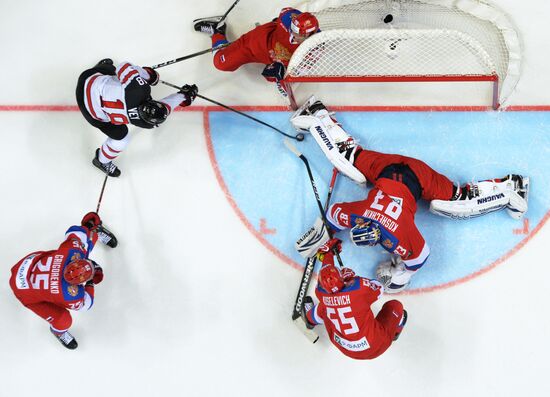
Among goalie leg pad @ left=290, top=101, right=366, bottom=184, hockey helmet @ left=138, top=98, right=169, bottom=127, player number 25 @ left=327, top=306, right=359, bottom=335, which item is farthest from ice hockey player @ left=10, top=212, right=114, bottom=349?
goalie leg pad @ left=290, top=101, right=366, bottom=184

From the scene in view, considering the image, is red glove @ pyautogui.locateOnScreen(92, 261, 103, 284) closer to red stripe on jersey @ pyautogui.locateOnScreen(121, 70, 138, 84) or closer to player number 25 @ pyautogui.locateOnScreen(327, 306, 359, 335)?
red stripe on jersey @ pyautogui.locateOnScreen(121, 70, 138, 84)

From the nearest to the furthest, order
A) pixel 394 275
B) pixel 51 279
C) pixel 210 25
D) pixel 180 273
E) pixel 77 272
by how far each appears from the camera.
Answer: pixel 77 272 → pixel 51 279 → pixel 394 275 → pixel 180 273 → pixel 210 25

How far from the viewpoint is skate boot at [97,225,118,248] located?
4531mm

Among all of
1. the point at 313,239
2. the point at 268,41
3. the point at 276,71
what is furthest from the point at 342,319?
the point at 268,41

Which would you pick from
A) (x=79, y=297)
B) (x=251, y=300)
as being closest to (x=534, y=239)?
(x=251, y=300)

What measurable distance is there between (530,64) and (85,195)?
148 inches

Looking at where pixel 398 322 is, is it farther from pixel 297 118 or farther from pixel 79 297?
pixel 79 297

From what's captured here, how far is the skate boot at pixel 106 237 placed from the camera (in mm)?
4531

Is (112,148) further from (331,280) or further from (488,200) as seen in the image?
(488,200)

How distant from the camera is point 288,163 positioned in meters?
4.59

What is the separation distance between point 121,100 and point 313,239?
1.73m

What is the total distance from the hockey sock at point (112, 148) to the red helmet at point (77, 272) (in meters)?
0.95

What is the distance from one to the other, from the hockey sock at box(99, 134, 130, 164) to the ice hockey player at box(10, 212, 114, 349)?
1.95 ft

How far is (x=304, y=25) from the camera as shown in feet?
12.7
